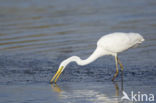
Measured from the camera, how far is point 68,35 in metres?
17.3

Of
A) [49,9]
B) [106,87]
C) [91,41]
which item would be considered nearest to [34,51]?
[91,41]

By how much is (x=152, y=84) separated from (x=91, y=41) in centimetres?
572

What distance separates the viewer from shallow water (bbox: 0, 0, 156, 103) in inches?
458

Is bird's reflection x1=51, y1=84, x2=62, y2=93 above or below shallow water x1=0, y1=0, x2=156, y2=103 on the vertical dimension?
below

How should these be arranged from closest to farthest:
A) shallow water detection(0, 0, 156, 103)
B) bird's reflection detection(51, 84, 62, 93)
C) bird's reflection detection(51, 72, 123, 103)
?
bird's reflection detection(51, 72, 123, 103), bird's reflection detection(51, 84, 62, 93), shallow water detection(0, 0, 156, 103)

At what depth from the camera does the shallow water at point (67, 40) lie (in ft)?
38.2

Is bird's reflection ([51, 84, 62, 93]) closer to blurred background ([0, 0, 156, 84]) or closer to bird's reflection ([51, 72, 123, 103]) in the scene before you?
bird's reflection ([51, 72, 123, 103])

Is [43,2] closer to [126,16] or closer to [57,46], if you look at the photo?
[126,16]

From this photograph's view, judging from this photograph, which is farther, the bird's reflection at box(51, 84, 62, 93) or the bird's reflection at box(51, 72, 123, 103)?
the bird's reflection at box(51, 84, 62, 93)

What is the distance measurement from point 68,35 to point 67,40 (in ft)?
2.83

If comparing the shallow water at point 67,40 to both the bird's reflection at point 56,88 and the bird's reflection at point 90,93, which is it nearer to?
the bird's reflection at point 90,93

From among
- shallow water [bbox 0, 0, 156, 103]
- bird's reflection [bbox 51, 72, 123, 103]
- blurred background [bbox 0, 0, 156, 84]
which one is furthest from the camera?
blurred background [bbox 0, 0, 156, 84]

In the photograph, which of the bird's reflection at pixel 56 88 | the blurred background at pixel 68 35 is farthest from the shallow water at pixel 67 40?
the bird's reflection at pixel 56 88

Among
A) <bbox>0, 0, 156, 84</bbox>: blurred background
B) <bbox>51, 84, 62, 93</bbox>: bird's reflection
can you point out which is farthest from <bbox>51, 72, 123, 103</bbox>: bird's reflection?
<bbox>0, 0, 156, 84</bbox>: blurred background
